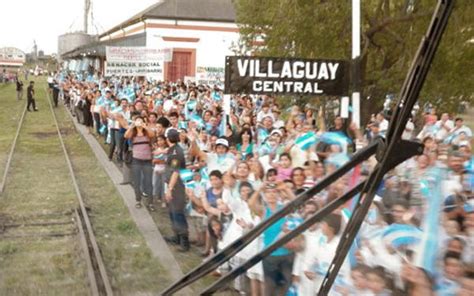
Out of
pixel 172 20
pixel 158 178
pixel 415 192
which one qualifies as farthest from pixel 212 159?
pixel 172 20

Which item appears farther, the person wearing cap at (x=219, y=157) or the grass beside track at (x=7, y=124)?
the grass beside track at (x=7, y=124)

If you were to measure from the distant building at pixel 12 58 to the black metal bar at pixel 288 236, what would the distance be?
110 m

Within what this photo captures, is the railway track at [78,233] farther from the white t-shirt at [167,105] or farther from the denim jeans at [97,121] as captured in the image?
the denim jeans at [97,121]

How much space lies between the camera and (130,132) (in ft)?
34.8

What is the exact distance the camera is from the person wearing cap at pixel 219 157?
7889 millimetres

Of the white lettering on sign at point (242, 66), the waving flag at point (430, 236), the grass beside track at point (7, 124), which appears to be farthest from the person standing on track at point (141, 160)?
the waving flag at point (430, 236)

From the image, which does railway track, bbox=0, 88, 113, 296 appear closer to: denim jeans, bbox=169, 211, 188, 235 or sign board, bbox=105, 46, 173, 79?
denim jeans, bbox=169, 211, 188, 235

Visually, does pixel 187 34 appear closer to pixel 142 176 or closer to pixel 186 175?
pixel 142 176

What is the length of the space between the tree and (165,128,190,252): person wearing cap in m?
4.83

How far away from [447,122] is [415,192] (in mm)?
8007

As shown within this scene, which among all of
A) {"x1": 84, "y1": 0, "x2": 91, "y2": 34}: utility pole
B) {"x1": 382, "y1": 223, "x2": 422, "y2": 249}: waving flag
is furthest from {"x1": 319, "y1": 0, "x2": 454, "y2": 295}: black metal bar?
{"x1": 84, "y1": 0, "x2": 91, "y2": 34}: utility pole

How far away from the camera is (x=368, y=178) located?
2016 millimetres

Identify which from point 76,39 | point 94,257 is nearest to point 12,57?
point 76,39

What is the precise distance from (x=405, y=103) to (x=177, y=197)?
686cm
